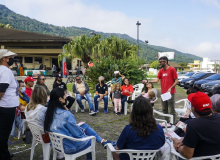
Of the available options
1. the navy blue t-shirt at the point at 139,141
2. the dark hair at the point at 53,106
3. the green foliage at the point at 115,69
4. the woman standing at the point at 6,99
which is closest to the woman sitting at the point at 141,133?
the navy blue t-shirt at the point at 139,141

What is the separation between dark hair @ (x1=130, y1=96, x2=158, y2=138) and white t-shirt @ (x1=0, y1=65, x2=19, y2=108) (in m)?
1.94

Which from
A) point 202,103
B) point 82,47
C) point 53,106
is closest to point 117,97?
point 53,106

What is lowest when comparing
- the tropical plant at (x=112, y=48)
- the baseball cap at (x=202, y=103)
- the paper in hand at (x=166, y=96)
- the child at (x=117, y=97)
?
the child at (x=117, y=97)

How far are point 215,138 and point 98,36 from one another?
62.9 feet

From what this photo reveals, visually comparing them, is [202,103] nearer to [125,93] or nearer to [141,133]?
[141,133]

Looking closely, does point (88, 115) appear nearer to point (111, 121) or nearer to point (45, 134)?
point (111, 121)

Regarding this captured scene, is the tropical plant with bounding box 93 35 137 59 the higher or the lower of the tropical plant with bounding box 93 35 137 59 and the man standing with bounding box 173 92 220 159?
the higher

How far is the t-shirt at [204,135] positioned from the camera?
6.44 feet

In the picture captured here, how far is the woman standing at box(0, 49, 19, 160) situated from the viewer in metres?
2.81

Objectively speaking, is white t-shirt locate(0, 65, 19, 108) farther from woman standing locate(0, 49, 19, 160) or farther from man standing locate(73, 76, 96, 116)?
man standing locate(73, 76, 96, 116)

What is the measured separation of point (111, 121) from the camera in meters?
5.86

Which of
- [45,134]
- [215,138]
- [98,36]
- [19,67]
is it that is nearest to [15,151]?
[45,134]

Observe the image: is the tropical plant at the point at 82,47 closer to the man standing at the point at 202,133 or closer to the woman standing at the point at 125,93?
the woman standing at the point at 125,93

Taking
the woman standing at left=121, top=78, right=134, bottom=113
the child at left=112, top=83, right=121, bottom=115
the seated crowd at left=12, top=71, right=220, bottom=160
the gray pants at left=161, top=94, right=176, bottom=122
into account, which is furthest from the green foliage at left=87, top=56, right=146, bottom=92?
the seated crowd at left=12, top=71, right=220, bottom=160
